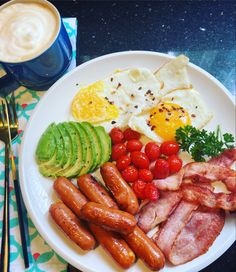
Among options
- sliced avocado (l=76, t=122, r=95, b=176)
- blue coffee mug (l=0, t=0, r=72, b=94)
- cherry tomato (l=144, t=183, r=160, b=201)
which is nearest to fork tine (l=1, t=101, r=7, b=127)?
blue coffee mug (l=0, t=0, r=72, b=94)

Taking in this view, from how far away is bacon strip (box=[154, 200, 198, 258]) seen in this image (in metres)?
1.80

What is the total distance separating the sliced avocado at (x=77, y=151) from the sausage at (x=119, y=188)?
118 millimetres

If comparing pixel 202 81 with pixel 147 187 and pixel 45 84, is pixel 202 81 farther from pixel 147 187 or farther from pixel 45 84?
pixel 45 84

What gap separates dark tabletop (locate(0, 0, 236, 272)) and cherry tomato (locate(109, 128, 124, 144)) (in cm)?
56

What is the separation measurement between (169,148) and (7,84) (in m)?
0.92

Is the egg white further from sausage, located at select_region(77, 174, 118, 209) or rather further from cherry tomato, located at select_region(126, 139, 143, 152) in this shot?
sausage, located at select_region(77, 174, 118, 209)

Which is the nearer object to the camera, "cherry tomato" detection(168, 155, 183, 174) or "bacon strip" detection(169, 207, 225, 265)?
"bacon strip" detection(169, 207, 225, 265)

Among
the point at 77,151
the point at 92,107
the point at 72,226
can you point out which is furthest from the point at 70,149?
the point at 72,226

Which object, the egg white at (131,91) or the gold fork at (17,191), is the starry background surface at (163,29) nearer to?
the egg white at (131,91)

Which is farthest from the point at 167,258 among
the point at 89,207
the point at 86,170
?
the point at 86,170

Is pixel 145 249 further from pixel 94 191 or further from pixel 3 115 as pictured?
pixel 3 115

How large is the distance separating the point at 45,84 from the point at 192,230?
1.07 m

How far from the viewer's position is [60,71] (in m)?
2.11

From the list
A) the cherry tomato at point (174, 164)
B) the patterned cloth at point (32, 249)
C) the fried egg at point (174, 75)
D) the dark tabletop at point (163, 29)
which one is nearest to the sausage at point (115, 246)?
the patterned cloth at point (32, 249)
